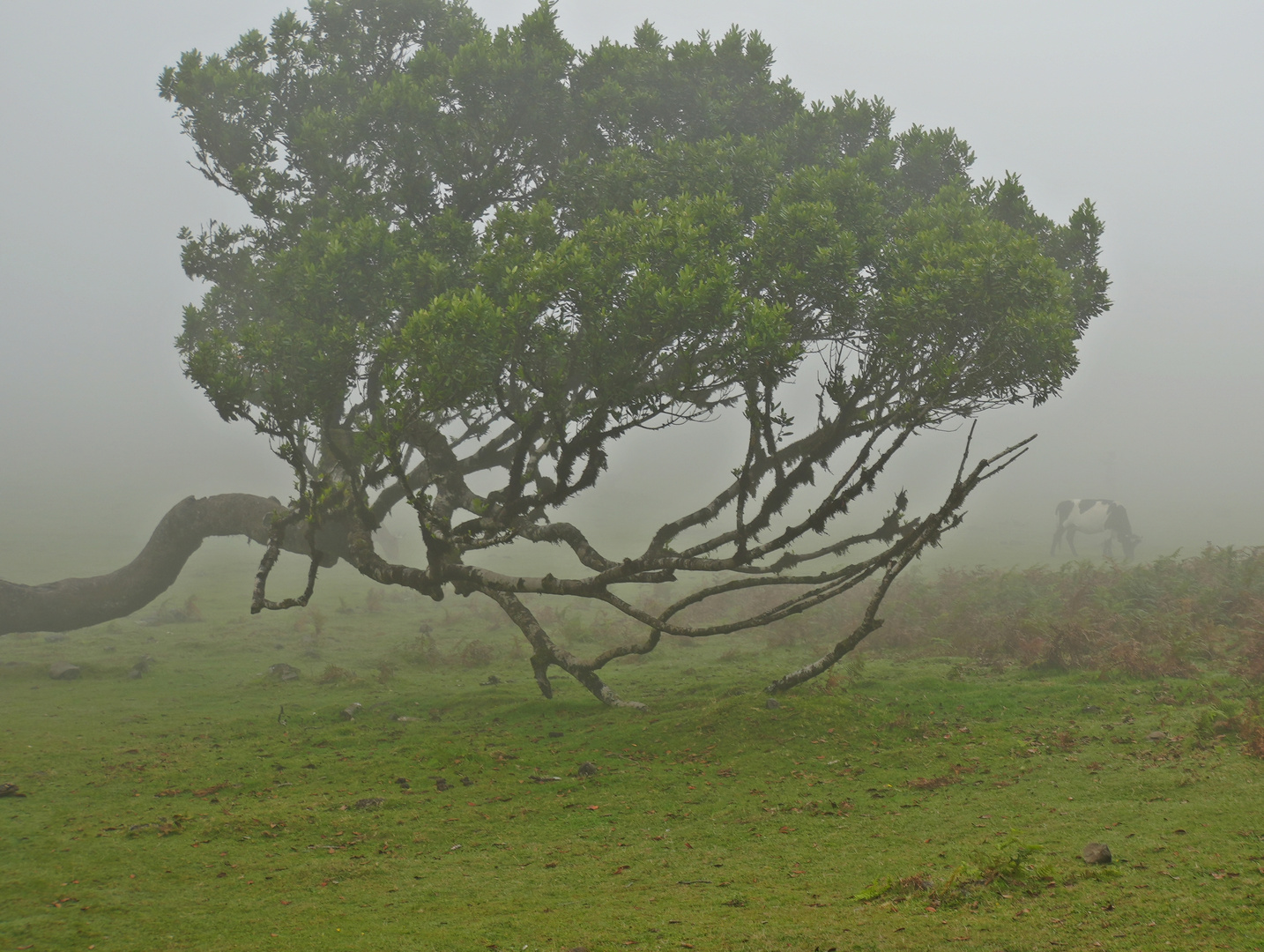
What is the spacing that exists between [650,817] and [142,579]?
652 inches

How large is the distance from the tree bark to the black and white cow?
34581 millimetres

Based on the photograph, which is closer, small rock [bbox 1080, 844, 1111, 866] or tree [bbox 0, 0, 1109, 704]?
small rock [bbox 1080, 844, 1111, 866]

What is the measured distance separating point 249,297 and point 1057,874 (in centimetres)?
1858

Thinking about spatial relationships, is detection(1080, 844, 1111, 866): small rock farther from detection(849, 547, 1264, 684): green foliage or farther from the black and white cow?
the black and white cow

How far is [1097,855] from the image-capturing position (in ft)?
18.4

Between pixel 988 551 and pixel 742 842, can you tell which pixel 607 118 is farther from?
pixel 988 551

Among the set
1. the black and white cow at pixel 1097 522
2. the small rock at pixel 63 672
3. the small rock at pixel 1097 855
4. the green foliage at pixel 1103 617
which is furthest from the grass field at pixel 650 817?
the black and white cow at pixel 1097 522

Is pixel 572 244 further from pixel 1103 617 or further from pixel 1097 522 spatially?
pixel 1097 522

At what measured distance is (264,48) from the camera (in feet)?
58.9

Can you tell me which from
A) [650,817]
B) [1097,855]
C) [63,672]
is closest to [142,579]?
[63,672]

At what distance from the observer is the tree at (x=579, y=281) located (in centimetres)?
1120

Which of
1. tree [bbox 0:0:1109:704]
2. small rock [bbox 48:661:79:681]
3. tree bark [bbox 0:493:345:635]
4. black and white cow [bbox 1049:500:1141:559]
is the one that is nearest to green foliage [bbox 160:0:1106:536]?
tree [bbox 0:0:1109:704]

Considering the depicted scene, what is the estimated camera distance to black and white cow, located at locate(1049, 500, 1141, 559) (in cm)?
3684

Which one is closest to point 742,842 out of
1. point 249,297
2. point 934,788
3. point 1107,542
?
point 934,788
